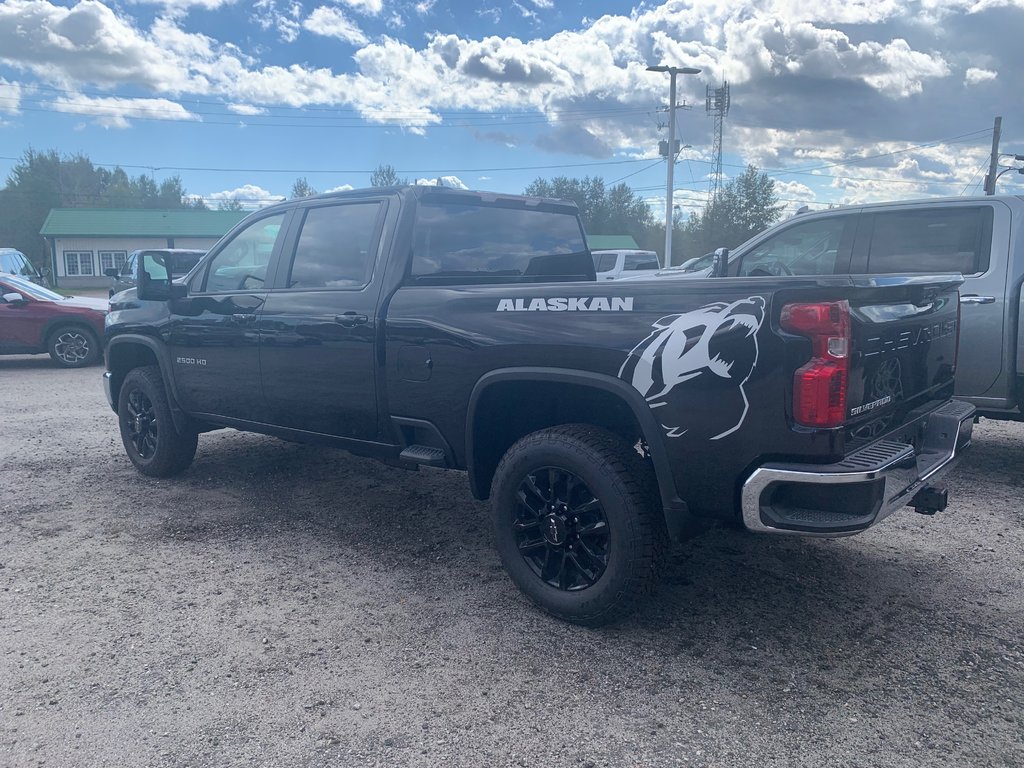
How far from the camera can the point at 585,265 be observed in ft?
17.7

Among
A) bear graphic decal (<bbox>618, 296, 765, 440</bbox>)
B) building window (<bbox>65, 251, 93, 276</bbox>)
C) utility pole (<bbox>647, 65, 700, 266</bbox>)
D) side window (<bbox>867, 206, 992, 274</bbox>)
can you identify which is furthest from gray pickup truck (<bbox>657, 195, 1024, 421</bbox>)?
building window (<bbox>65, 251, 93, 276</bbox>)

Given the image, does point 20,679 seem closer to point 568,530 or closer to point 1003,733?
point 568,530

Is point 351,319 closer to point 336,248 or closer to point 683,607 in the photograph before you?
point 336,248

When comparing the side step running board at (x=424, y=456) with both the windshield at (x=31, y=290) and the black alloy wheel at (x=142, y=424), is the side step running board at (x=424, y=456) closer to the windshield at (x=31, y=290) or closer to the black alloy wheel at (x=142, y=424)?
the black alloy wheel at (x=142, y=424)

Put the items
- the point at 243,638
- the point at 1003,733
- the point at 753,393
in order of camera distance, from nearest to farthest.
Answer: the point at 1003,733
the point at 753,393
the point at 243,638

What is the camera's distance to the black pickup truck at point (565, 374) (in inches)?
114

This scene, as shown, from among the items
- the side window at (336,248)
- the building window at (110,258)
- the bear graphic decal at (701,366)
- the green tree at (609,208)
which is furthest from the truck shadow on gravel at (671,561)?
the green tree at (609,208)

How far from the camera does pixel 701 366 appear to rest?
119 inches

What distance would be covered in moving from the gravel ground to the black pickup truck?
47 centimetres

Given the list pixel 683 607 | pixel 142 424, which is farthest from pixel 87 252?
pixel 683 607

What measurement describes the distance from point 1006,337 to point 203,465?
597 centimetres

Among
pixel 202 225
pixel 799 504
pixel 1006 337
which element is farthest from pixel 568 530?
pixel 202 225

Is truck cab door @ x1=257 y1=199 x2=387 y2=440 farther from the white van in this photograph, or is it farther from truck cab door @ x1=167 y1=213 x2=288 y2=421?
the white van

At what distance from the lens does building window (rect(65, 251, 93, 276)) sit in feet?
170
